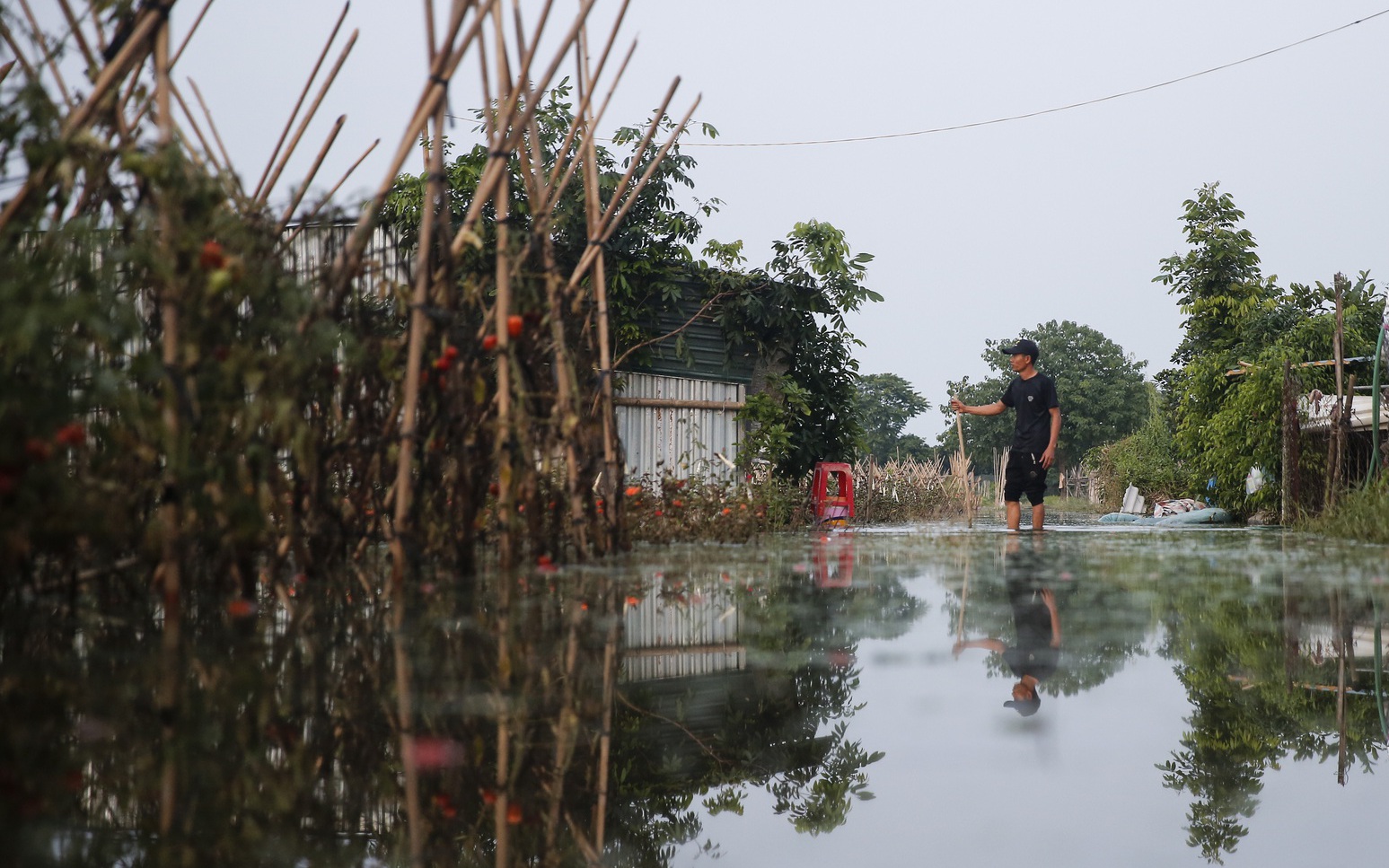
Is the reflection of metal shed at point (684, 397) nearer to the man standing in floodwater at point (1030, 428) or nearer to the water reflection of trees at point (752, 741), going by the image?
the man standing in floodwater at point (1030, 428)

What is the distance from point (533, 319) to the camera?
4656mm

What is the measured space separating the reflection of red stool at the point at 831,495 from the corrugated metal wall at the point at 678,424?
4.26ft

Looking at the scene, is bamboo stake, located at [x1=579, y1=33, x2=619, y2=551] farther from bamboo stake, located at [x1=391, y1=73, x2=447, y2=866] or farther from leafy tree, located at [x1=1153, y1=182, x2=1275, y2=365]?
leafy tree, located at [x1=1153, y1=182, x2=1275, y2=365]

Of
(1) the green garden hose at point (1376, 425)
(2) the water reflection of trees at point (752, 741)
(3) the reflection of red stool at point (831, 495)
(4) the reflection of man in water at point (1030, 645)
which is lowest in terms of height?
(2) the water reflection of trees at point (752, 741)

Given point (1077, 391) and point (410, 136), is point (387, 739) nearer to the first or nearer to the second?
point (410, 136)

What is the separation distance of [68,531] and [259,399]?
1.78ft

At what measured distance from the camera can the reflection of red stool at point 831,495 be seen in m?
13.2

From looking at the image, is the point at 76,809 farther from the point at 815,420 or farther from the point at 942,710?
the point at 815,420

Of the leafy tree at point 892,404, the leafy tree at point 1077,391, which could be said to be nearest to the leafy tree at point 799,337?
the leafy tree at point 1077,391

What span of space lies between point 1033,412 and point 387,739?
8174 mm

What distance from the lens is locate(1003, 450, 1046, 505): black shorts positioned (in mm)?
9320

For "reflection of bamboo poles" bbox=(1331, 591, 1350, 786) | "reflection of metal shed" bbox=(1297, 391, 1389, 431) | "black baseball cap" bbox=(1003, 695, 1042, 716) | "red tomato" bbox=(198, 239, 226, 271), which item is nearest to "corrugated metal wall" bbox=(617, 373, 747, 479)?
"reflection of metal shed" bbox=(1297, 391, 1389, 431)

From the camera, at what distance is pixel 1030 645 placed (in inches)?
117

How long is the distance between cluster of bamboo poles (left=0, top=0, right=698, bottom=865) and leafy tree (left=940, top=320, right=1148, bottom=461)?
53294 mm
